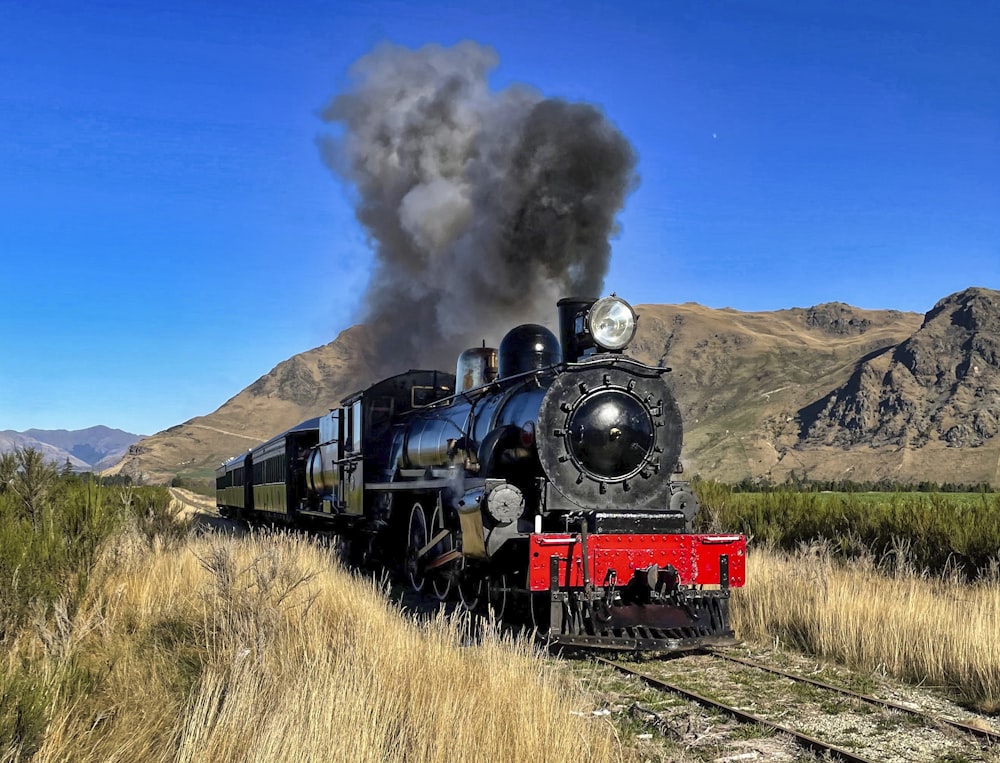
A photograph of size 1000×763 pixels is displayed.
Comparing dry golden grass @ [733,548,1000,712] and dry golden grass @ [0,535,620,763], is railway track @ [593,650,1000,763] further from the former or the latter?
dry golden grass @ [0,535,620,763]

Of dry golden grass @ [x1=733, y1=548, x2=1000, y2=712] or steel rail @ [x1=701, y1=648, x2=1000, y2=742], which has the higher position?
dry golden grass @ [x1=733, y1=548, x2=1000, y2=712]

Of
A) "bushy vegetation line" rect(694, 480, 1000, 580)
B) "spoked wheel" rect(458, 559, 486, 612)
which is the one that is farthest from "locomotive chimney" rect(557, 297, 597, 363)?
"bushy vegetation line" rect(694, 480, 1000, 580)

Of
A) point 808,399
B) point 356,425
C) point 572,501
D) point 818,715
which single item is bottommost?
point 818,715

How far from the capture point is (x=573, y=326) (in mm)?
9016

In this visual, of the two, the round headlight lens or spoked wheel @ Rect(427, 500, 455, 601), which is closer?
the round headlight lens

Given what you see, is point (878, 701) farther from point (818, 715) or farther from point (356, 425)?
point (356, 425)

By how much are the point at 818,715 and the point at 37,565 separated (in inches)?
217

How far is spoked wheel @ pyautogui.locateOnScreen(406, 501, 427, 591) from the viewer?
1064 cm

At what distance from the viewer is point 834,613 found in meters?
8.12

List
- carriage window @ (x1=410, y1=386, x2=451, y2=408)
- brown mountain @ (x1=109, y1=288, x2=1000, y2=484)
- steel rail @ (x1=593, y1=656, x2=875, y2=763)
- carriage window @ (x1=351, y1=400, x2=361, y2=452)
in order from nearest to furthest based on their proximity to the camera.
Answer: steel rail @ (x1=593, y1=656, x2=875, y2=763) → carriage window @ (x1=351, y1=400, x2=361, y2=452) → carriage window @ (x1=410, y1=386, x2=451, y2=408) → brown mountain @ (x1=109, y1=288, x2=1000, y2=484)

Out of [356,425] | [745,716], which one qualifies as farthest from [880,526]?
[745,716]

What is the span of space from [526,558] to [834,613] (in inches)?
114

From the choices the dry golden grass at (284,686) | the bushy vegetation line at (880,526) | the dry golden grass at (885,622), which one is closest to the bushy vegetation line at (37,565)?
the dry golden grass at (284,686)

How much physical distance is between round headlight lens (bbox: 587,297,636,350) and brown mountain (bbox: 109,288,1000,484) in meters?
23.2
